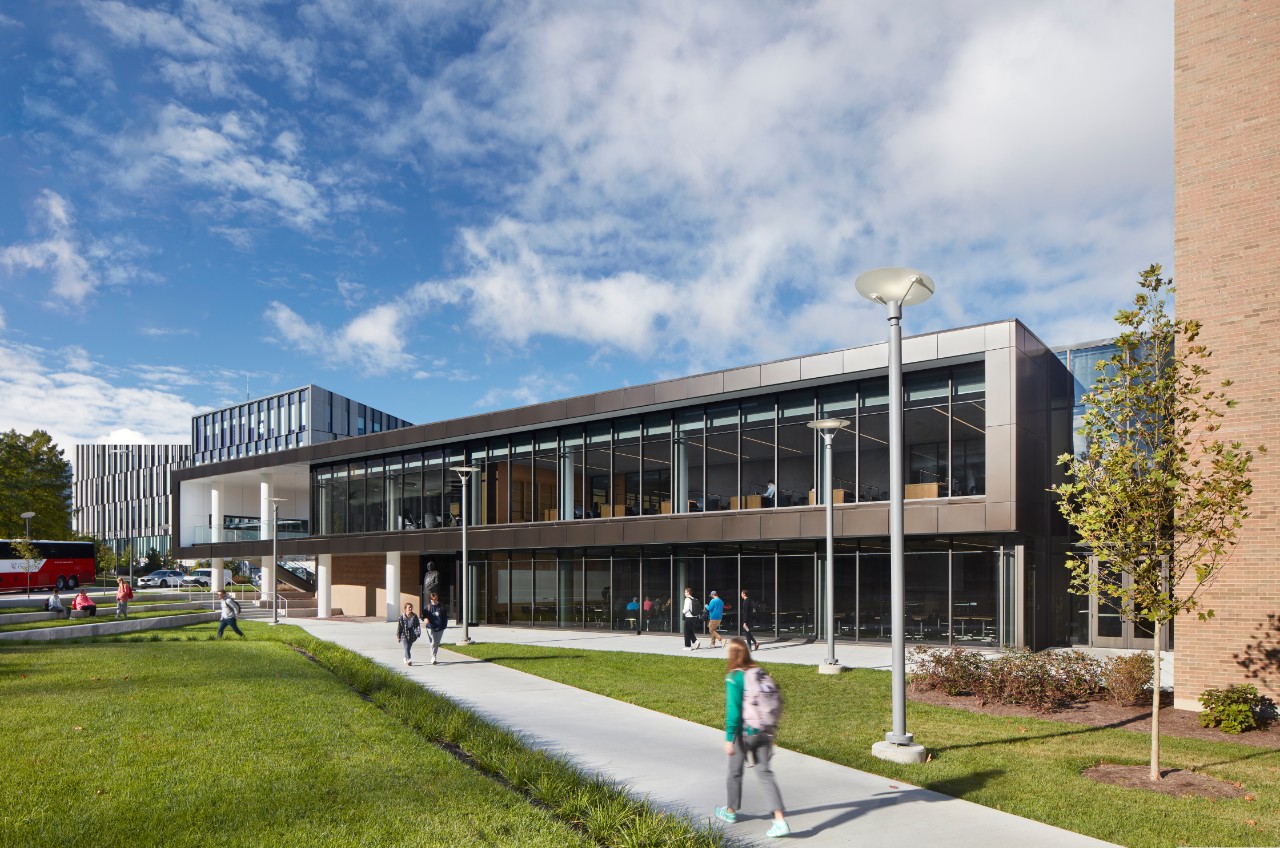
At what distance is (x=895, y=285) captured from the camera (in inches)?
424

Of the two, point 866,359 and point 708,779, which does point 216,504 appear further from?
point 708,779

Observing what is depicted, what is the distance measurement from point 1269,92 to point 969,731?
10.9m

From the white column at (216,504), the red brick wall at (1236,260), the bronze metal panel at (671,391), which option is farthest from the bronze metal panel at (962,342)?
the white column at (216,504)

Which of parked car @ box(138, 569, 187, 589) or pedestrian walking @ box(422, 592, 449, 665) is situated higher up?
pedestrian walking @ box(422, 592, 449, 665)

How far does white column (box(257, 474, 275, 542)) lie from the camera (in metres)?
46.0

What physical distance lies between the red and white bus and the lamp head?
2098 inches

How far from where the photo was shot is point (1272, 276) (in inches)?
523

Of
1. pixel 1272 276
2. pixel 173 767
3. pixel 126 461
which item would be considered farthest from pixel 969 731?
pixel 126 461

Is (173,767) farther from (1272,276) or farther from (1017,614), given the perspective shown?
(1017,614)

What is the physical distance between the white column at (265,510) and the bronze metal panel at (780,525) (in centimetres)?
3035

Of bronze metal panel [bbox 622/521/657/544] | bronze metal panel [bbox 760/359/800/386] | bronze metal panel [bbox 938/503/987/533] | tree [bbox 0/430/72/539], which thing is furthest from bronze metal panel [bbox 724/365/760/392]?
tree [bbox 0/430/72/539]

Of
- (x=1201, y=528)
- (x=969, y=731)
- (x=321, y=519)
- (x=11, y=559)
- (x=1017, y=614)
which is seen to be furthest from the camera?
(x=11, y=559)

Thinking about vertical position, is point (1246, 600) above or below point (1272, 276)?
below

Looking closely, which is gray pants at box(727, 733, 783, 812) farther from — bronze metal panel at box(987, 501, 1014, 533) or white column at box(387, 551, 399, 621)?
white column at box(387, 551, 399, 621)
